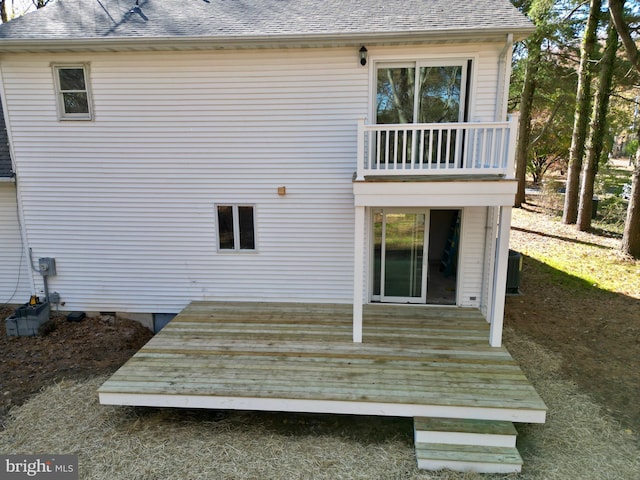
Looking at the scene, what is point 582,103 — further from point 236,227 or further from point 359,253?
point 236,227

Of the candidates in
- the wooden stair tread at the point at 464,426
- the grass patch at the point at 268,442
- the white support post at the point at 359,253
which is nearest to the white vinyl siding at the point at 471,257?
the grass patch at the point at 268,442

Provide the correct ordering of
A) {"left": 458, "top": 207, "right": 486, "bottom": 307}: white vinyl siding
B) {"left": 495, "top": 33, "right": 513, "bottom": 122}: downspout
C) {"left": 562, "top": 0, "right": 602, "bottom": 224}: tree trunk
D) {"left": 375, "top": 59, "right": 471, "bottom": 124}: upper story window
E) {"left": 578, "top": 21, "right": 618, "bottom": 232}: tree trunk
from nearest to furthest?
{"left": 495, "top": 33, "right": 513, "bottom": 122}: downspout
{"left": 375, "top": 59, "right": 471, "bottom": 124}: upper story window
{"left": 458, "top": 207, "right": 486, "bottom": 307}: white vinyl siding
{"left": 578, "top": 21, "right": 618, "bottom": 232}: tree trunk
{"left": 562, "top": 0, "right": 602, "bottom": 224}: tree trunk

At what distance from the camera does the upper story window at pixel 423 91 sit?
6.26m

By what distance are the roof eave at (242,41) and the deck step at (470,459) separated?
5.73 m

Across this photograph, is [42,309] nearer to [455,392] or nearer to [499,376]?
[455,392]

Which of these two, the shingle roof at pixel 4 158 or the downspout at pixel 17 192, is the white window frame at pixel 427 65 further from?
the shingle roof at pixel 4 158

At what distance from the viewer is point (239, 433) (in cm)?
472

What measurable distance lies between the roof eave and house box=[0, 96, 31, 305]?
2198mm

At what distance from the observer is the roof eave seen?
5797 millimetres

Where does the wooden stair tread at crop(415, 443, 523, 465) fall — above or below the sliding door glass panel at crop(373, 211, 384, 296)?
below

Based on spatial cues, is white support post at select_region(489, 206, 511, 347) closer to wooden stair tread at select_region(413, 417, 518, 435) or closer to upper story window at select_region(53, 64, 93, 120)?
wooden stair tread at select_region(413, 417, 518, 435)

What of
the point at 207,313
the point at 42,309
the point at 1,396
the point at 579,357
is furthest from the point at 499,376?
the point at 42,309

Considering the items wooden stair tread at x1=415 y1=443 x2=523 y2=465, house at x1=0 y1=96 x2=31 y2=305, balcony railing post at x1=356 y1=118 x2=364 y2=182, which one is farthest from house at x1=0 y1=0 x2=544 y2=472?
wooden stair tread at x1=415 y1=443 x2=523 y2=465

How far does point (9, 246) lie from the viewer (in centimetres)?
774
